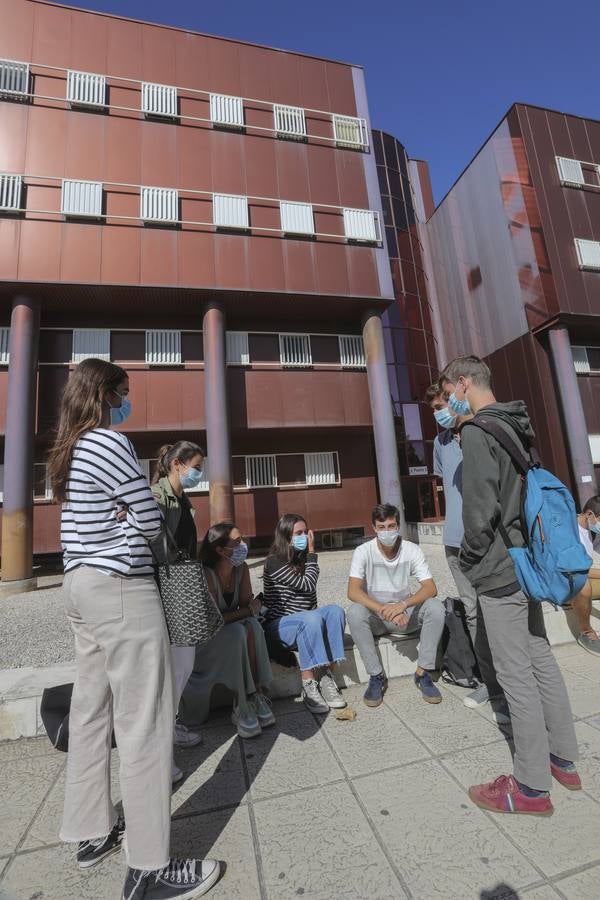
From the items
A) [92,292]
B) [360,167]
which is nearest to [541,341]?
[360,167]

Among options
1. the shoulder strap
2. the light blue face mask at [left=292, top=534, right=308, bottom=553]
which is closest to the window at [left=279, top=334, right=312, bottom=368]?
the light blue face mask at [left=292, top=534, right=308, bottom=553]

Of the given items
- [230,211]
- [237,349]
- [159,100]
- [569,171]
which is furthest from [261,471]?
[569,171]

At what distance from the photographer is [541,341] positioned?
14.4 metres

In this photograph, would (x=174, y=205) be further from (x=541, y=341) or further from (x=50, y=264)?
(x=541, y=341)

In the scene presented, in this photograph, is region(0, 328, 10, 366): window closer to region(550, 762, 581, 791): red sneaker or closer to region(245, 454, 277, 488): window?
region(245, 454, 277, 488): window

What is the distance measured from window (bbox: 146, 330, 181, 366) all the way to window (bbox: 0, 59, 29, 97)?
6677mm

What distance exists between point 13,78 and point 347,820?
53.8 feet

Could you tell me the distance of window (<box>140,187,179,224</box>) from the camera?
37.8ft

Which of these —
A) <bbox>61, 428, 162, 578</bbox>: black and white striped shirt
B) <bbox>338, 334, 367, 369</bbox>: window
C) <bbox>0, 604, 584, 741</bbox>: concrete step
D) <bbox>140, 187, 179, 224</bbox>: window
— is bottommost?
<bbox>0, 604, 584, 741</bbox>: concrete step

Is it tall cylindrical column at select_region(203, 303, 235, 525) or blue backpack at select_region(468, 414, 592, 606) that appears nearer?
blue backpack at select_region(468, 414, 592, 606)

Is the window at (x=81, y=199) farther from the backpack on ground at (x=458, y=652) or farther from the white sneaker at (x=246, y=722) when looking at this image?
the backpack on ground at (x=458, y=652)

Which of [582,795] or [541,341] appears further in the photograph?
[541,341]

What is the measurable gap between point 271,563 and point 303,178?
13.0 metres

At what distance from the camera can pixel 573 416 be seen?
13.4 m
